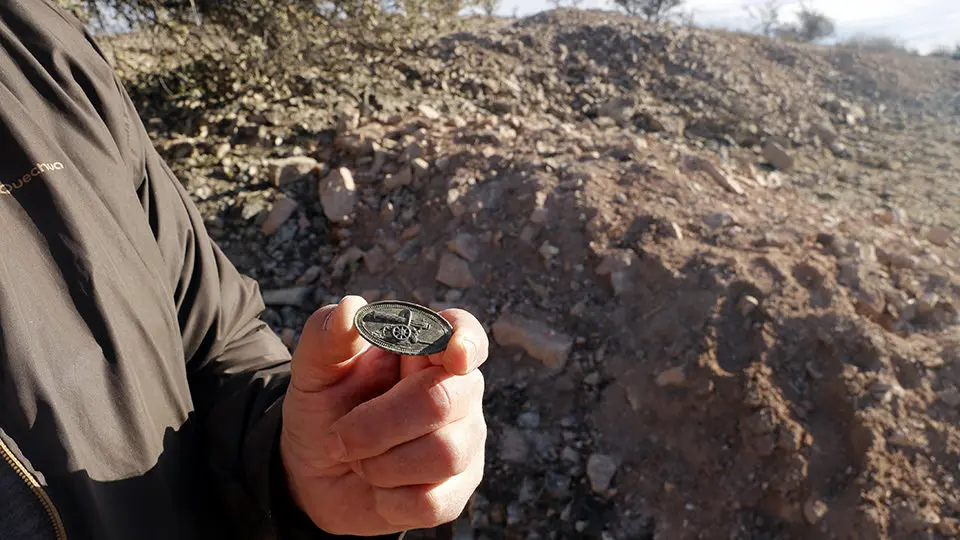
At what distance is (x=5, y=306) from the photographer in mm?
1038

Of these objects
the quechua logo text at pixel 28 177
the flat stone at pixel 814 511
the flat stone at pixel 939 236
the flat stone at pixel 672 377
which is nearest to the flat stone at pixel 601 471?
the flat stone at pixel 672 377

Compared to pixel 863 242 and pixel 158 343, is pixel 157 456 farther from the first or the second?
pixel 863 242

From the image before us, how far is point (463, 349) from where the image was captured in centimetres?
109

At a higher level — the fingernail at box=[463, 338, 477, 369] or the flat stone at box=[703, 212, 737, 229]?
the fingernail at box=[463, 338, 477, 369]

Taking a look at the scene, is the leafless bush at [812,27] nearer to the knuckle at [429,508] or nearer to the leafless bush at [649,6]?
the leafless bush at [649,6]

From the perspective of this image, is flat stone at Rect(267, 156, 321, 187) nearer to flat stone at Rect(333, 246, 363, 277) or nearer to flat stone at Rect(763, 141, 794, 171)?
flat stone at Rect(333, 246, 363, 277)

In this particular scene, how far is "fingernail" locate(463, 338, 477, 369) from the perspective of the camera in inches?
43.0

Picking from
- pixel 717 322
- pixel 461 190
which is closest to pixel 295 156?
pixel 461 190

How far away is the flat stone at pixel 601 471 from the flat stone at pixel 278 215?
91.9 inches

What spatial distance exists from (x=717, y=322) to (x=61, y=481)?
258 centimetres

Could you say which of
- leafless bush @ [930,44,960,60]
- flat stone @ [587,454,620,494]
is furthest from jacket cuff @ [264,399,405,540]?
leafless bush @ [930,44,960,60]

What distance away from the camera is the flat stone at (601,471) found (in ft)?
8.93

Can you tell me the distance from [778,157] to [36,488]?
19.4 feet

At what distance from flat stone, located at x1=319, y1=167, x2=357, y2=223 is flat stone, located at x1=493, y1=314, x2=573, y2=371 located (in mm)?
1295
